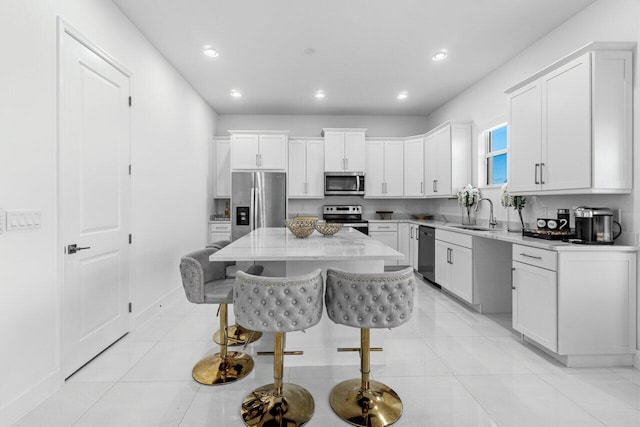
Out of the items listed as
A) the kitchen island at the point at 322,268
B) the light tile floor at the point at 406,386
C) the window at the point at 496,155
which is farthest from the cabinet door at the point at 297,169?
the light tile floor at the point at 406,386

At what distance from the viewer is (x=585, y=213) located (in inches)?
94.7

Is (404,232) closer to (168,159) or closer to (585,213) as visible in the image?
(585,213)

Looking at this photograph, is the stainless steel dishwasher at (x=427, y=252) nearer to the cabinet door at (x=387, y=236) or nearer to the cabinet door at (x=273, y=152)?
the cabinet door at (x=387, y=236)

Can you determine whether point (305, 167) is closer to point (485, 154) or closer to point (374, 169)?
point (374, 169)

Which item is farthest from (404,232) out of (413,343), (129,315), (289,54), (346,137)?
(129,315)

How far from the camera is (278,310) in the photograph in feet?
5.26

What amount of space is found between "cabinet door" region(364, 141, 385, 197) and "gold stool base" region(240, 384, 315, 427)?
4.30 meters

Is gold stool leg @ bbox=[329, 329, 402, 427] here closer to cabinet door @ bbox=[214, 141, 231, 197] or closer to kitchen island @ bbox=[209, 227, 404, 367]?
kitchen island @ bbox=[209, 227, 404, 367]

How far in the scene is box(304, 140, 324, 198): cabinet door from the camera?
5734 mm

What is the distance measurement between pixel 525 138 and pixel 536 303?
4.91 feet

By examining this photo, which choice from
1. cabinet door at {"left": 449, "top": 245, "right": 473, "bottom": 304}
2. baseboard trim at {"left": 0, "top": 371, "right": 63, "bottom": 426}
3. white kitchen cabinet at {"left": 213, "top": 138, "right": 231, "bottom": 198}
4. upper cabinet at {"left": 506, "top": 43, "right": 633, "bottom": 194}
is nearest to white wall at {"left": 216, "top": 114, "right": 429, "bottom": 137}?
white kitchen cabinet at {"left": 213, "top": 138, "right": 231, "bottom": 198}

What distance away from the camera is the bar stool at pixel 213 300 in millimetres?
2092

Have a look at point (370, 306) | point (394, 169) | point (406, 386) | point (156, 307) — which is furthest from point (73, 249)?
point (394, 169)

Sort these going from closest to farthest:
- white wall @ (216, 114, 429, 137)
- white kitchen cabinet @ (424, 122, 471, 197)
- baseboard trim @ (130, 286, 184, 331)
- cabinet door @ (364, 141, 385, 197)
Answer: baseboard trim @ (130, 286, 184, 331), white kitchen cabinet @ (424, 122, 471, 197), cabinet door @ (364, 141, 385, 197), white wall @ (216, 114, 429, 137)
